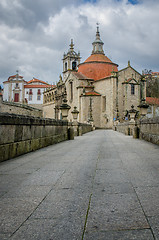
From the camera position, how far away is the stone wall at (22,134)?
5098 millimetres

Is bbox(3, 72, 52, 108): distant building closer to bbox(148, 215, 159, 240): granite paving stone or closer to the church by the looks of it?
the church

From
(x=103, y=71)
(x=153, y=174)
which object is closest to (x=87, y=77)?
(x=103, y=71)

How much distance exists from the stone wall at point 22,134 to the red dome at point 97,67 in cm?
4323

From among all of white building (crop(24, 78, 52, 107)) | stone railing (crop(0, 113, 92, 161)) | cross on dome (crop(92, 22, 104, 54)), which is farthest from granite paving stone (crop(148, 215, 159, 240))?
white building (crop(24, 78, 52, 107))

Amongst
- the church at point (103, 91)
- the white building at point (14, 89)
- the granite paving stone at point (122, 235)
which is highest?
the white building at point (14, 89)

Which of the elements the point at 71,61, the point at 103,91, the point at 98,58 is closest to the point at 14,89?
the point at 71,61

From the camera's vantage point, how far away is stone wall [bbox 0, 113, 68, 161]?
5098mm

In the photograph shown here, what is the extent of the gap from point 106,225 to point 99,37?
6250 cm

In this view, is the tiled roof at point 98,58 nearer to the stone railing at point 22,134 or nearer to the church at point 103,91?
the church at point 103,91

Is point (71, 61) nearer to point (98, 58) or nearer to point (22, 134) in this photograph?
point (98, 58)

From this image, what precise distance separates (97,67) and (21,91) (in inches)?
1573

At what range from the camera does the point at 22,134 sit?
606 cm

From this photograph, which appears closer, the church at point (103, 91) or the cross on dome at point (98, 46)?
the church at point (103, 91)

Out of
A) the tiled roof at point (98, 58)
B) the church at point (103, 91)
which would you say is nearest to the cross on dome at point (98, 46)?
the tiled roof at point (98, 58)
